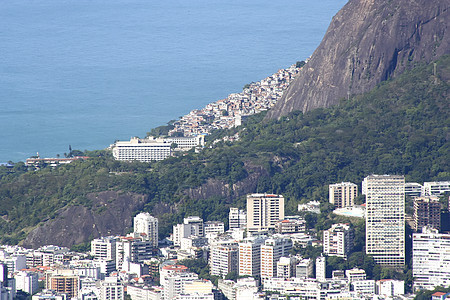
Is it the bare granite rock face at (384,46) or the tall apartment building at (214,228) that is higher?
the bare granite rock face at (384,46)

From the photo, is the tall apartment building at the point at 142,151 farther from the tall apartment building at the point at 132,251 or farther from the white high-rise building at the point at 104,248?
the tall apartment building at the point at 132,251

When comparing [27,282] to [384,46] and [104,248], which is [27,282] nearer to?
[104,248]

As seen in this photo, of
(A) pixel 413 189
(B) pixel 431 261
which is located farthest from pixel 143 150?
(B) pixel 431 261

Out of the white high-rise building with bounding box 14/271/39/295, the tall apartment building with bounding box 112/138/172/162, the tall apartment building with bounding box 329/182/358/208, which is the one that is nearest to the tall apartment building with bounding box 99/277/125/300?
the white high-rise building with bounding box 14/271/39/295

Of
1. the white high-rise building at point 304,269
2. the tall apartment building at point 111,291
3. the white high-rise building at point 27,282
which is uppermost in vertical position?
the white high-rise building at point 304,269

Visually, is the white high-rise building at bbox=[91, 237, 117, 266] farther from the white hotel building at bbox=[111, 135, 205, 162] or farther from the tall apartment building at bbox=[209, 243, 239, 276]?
the white hotel building at bbox=[111, 135, 205, 162]

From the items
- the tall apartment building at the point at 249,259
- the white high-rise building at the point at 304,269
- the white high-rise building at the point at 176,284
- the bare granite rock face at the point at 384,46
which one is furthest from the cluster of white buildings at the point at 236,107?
the white high-rise building at the point at 176,284

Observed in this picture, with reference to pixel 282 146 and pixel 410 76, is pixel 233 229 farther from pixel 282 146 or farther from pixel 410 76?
pixel 410 76
